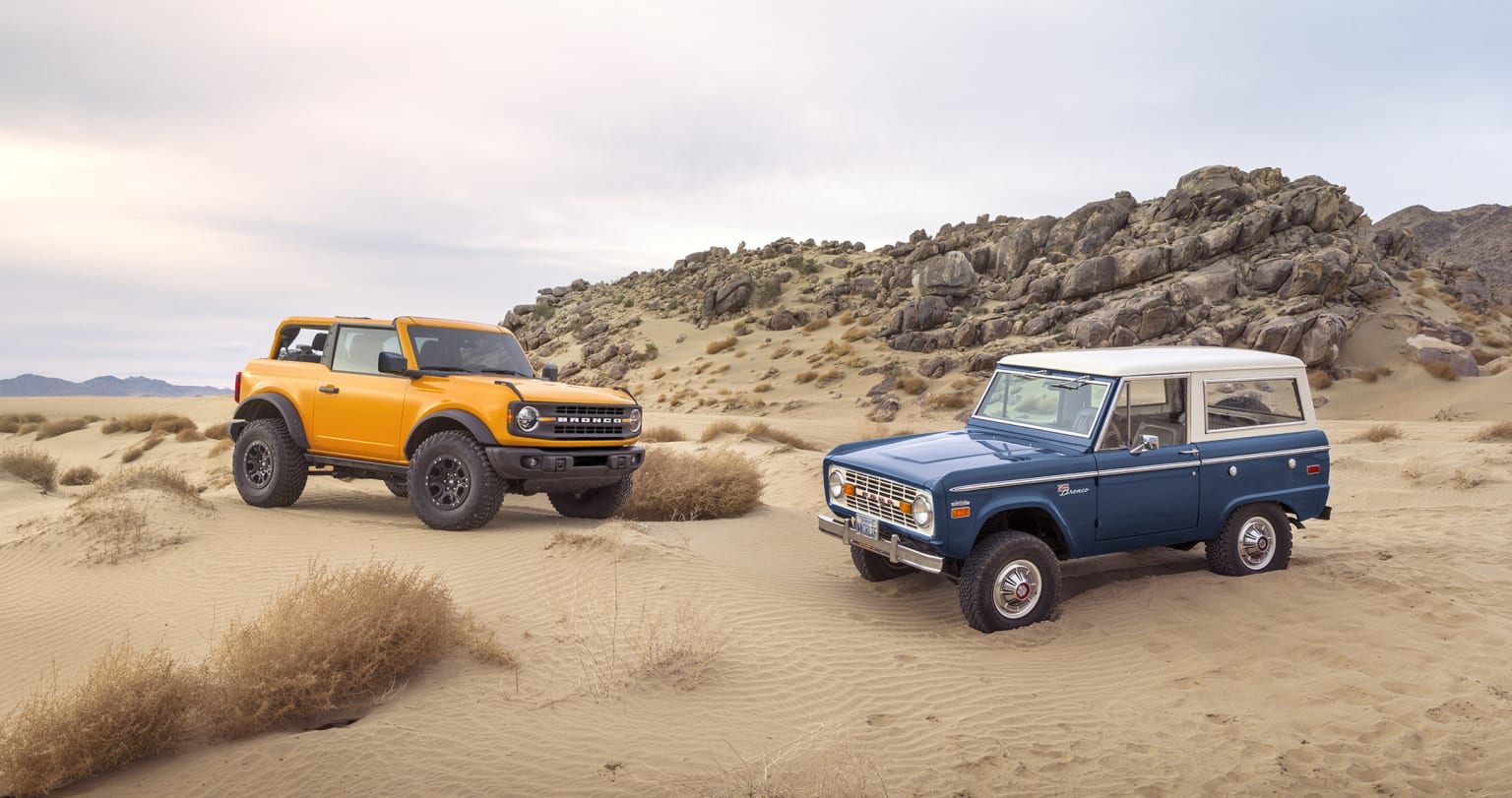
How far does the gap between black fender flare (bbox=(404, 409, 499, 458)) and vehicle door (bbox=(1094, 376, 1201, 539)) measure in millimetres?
6179

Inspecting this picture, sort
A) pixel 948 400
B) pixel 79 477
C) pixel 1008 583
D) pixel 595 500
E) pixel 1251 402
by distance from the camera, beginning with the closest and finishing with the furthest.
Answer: pixel 1008 583
pixel 1251 402
pixel 595 500
pixel 79 477
pixel 948 400

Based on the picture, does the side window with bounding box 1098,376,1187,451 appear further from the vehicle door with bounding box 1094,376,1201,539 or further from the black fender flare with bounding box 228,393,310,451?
the black fender flare with bounding box 228,393,310,451

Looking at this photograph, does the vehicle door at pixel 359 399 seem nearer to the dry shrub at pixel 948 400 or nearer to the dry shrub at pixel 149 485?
the dry shrub at pixel 149 485

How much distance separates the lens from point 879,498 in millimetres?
7898

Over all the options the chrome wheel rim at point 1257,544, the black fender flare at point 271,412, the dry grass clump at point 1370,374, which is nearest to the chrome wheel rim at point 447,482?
the black fender flare at point 271,412

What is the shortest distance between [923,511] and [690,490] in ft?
19.8

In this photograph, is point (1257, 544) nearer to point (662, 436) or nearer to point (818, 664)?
point (818, 664)

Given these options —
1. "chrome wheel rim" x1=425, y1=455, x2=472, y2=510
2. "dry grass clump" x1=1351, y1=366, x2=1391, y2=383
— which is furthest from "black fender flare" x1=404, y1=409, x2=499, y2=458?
"dry grass clump" x1=1351, y1=366, x2=1391, y2=383

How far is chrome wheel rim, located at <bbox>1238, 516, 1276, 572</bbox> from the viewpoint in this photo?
8969mm

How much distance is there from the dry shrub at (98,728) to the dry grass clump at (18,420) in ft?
107

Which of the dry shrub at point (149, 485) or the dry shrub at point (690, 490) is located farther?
the dry shrub at point (690, 490)

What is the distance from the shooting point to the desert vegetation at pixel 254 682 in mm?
5180

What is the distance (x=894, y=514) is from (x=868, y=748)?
2424 mm

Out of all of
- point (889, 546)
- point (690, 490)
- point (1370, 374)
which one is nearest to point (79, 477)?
point (690, 490)
